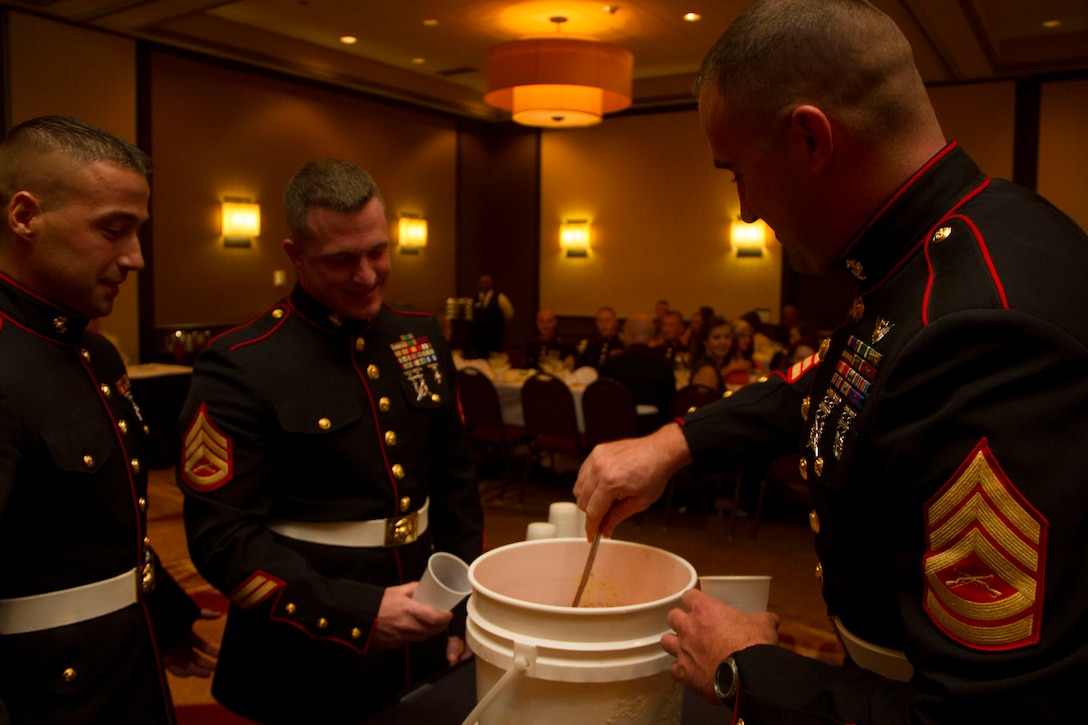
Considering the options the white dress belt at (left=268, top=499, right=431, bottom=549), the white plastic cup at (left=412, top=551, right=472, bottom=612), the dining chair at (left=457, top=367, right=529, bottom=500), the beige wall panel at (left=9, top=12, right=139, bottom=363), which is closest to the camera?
the white plastic cup at (left=412, top=551, right=472, bottom=612)

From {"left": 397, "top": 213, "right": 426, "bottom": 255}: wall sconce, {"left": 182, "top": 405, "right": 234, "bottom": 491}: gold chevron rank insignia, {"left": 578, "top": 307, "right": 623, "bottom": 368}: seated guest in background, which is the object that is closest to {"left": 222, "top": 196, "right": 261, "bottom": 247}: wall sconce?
{"left": 397, "top": 213, "right": 426, "bottom": 255}: wall sconce

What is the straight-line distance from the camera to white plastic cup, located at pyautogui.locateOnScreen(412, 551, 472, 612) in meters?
1.23

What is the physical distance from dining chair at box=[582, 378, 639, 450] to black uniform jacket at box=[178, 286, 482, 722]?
3.32 m

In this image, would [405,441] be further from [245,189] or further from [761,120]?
[245,189]

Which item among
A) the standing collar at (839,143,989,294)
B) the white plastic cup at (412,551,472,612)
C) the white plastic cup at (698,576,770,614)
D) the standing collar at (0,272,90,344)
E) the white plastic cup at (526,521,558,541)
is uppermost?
the standing collar at (839,143,989,294)

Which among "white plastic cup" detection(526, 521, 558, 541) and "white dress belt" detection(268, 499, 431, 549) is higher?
"white plastic cup" detection(526, 521, 558, 541)

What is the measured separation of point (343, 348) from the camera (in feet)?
6.24

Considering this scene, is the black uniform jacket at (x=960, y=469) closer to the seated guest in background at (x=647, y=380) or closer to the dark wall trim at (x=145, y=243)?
the seated guest in background at (x=647, y=380)

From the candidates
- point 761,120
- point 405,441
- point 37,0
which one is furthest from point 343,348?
point 37,0

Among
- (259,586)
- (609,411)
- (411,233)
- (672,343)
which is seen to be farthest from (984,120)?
(259,586)

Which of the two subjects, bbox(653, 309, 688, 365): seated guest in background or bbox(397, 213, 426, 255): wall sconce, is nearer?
bbox(653, 309, 688, 365): seated guest in background

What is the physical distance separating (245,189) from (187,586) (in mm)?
5611

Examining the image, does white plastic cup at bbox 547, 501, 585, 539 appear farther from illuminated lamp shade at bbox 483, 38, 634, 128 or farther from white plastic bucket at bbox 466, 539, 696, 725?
illuminated lamp shade at bbox 483, 38, 634, 128

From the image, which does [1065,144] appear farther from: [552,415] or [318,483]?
[318,483]
